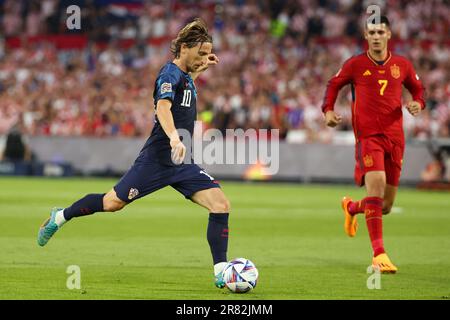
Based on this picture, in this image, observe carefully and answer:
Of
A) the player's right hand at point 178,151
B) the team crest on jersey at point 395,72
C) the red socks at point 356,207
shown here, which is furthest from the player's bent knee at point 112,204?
the team crest on jersey at point 395,72

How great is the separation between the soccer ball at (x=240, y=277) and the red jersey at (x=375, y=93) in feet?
9.90

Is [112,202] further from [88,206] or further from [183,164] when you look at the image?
[183,164]

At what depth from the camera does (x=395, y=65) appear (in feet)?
38.1

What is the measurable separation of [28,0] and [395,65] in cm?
2811

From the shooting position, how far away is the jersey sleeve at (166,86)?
30.3 ft

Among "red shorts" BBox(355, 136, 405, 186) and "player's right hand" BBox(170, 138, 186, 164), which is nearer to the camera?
Answer: "player's right hand" BBox(170, 138, 186, 164)

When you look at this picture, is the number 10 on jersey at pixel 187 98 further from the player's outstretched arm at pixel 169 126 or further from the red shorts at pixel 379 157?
the red shorts at pixel 379 157

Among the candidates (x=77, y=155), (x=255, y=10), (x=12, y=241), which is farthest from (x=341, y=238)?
(x=255, y=10)

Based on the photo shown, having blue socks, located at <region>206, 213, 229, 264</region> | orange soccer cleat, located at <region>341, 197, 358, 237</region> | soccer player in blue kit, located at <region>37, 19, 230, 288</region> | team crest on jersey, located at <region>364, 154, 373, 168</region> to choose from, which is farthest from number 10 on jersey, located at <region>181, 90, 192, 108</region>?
orange soccer cleat, located at <region>341, 197, 358, 237</region>

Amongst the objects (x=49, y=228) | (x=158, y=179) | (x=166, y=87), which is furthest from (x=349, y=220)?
(x=166, y=87)

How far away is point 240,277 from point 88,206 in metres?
1.89

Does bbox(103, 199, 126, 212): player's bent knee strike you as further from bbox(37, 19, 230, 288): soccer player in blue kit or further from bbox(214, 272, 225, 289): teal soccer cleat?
bbox(214, 272, 225, 289): teal soccer cleat

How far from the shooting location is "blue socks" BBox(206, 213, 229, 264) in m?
9.41

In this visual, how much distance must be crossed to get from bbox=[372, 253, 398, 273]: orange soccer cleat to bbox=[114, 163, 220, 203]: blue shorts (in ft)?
6.89
